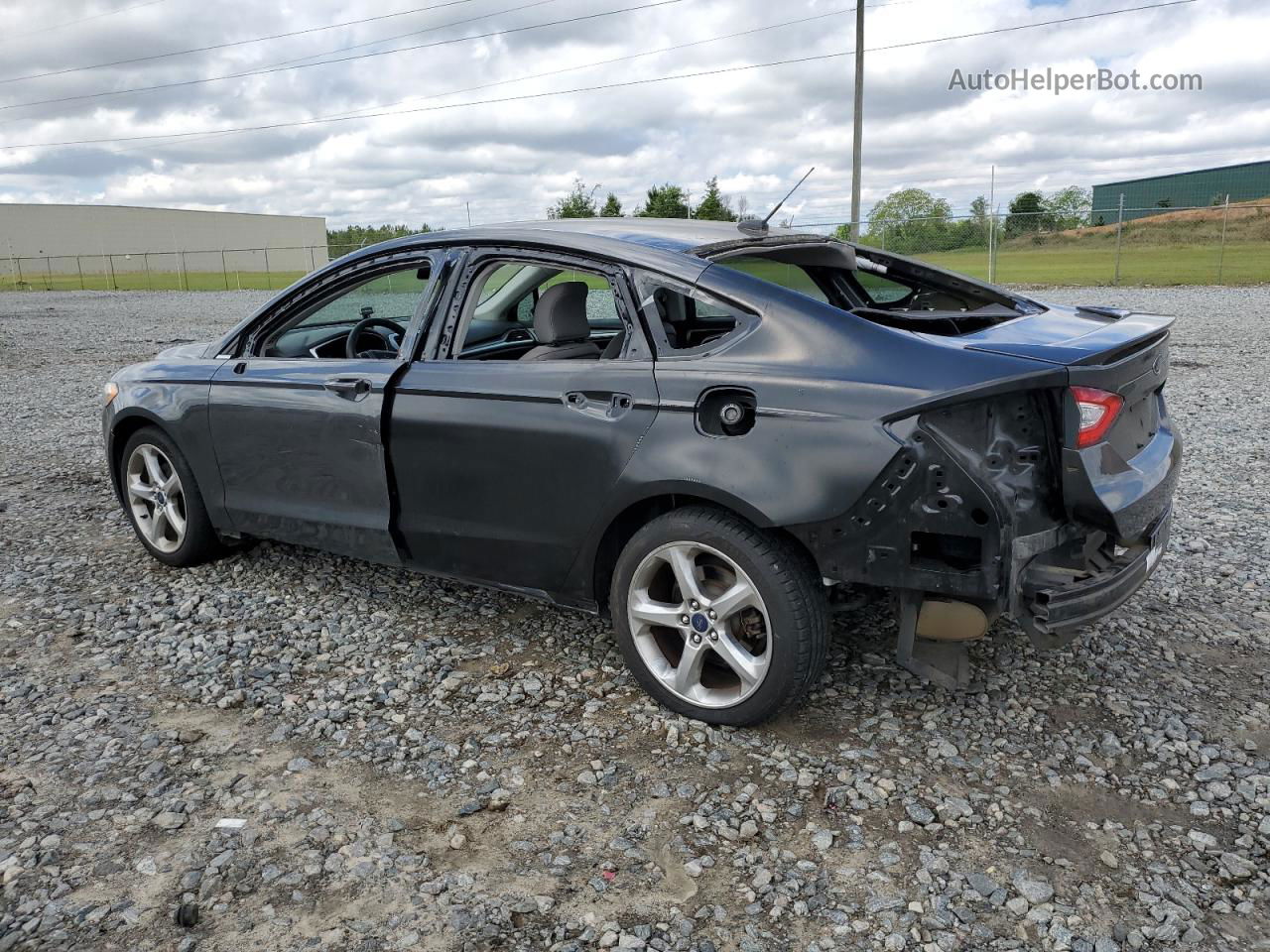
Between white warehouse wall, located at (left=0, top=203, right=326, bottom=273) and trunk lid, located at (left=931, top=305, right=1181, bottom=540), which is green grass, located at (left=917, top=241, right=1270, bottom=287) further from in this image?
white warehouse wall, located at (left=0, top=203, right=326, bottom=273)

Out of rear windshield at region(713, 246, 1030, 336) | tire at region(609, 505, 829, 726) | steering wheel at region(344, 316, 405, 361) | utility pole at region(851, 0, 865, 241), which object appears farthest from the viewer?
utility pole at region(851, 0, 865, 241)

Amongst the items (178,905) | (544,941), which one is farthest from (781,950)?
(178,905)

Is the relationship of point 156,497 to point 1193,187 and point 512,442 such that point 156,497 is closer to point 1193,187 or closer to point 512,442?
point 512,442

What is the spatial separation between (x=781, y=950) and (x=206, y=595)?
11.1 ft

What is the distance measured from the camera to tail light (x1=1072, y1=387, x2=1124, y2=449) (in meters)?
2.87

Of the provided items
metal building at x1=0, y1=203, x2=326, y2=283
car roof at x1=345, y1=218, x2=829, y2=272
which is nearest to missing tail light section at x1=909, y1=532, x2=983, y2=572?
car roof at x1=345, y1=218, x2=829, y2=272

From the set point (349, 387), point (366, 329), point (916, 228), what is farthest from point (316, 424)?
point (916, 228)

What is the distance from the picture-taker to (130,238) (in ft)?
228

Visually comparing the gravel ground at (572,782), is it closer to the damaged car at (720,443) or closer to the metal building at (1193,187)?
the damaged car at (720,443)

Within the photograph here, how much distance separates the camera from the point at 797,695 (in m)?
3.22

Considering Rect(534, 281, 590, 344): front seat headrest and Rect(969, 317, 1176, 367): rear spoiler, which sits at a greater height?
Rect(534, 281, 590, 344): front seat headrest

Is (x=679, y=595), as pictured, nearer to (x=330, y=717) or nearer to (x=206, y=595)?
(x=330, y=717)

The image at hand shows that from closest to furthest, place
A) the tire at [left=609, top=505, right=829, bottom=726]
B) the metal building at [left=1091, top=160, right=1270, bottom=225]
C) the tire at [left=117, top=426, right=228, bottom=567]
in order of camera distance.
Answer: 1. the tire at [left=609, top=505, right=829, bottom=726]
2. the tire at [left=117, top=426, right=228, bottom=567]
3. the metal building at [left=1091, top=160, right=1270, bottom=225]

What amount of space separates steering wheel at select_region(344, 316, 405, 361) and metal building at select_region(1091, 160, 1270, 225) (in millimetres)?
54652
